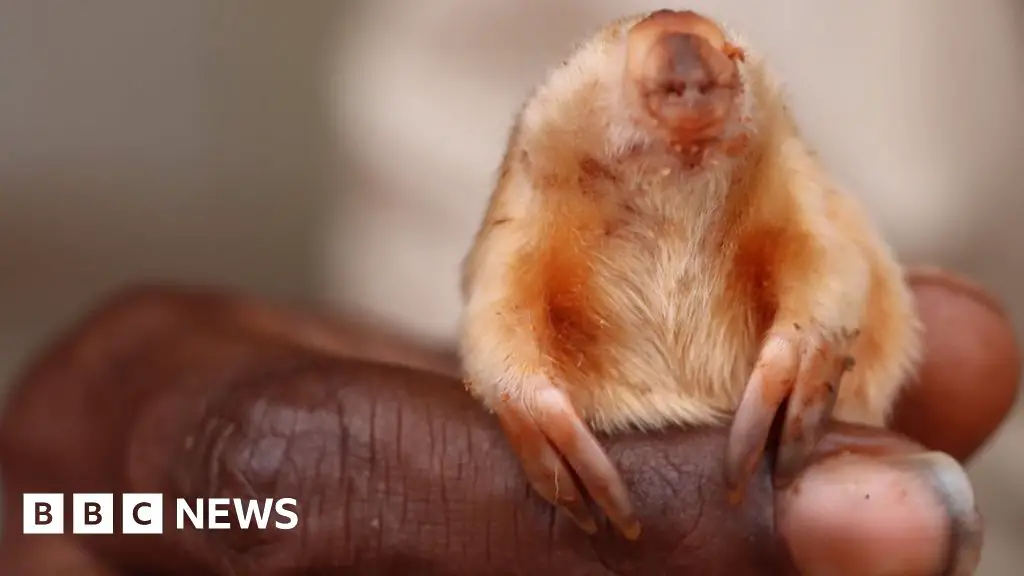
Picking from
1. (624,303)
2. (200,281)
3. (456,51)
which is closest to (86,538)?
(200,281)

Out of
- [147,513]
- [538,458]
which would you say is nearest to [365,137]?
[147,513]

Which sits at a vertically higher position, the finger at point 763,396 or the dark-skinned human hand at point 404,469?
the finger at point 763,396

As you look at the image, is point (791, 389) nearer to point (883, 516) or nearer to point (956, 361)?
point (883, 516)

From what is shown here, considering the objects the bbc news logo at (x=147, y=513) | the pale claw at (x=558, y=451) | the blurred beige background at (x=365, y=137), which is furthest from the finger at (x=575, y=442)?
the blurred beige background at (x=365, y=137)

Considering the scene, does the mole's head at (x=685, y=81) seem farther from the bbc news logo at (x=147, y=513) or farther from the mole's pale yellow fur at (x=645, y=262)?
the bbc news logo at (x=147, y=513)

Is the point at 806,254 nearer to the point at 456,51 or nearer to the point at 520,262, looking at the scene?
the point at 520,262
